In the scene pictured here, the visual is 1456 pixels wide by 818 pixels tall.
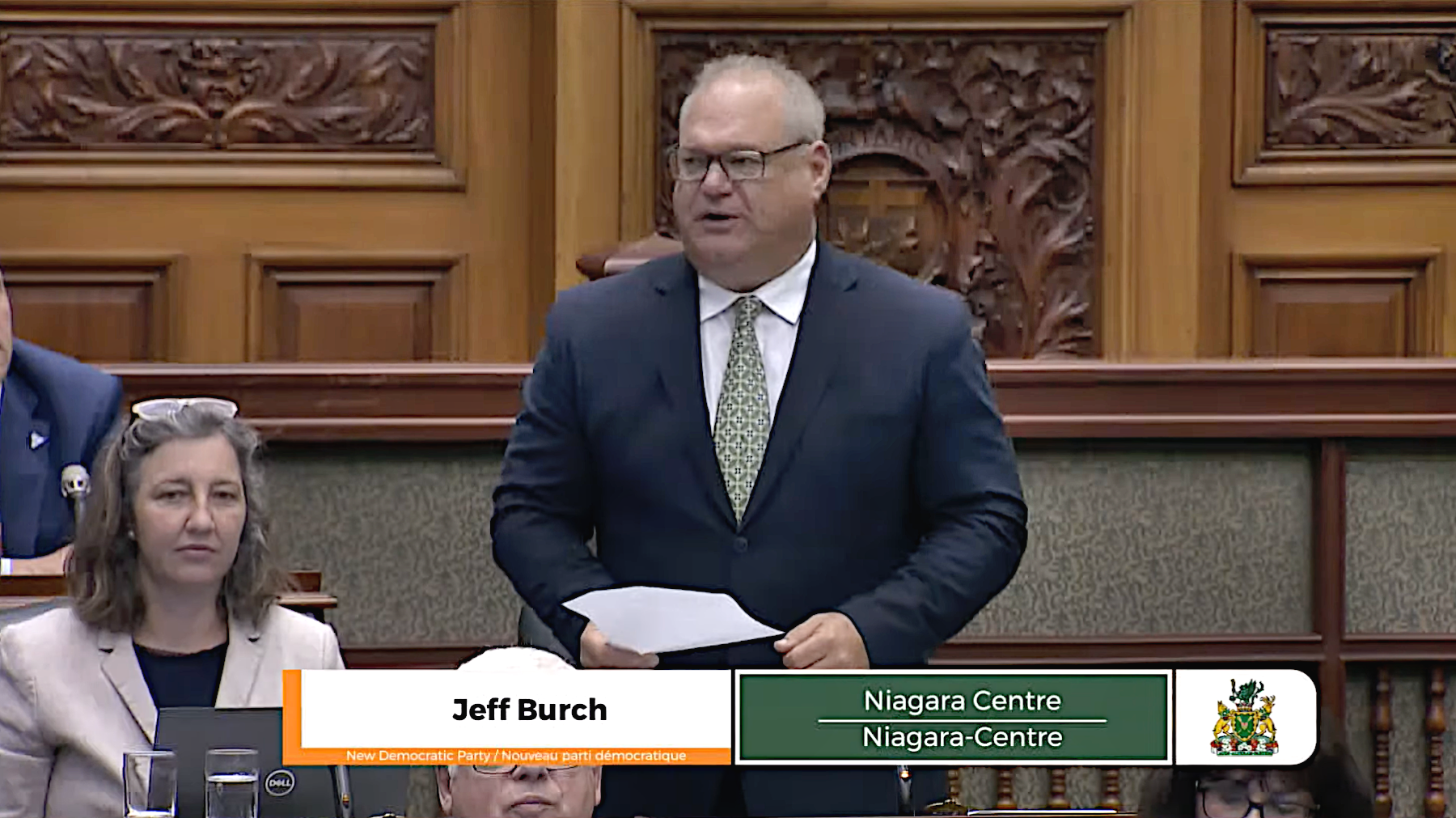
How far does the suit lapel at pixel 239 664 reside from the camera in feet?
9.91

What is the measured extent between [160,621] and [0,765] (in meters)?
0.28

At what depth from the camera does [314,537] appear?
168 inches

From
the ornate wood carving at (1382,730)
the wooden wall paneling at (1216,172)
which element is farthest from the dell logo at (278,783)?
the wooden wall paneling at (1216,172)

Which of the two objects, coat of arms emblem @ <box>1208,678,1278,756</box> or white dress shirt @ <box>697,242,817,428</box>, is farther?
white dress shirt @ <box>697,242,817,428</box>

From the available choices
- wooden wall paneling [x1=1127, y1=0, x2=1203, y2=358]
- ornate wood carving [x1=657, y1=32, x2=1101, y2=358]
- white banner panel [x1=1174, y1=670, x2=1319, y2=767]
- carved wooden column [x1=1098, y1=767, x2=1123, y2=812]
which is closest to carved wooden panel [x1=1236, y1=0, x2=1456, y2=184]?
wooden wall paneling [x1=1127, y1=0, x2=1203, y2=358]

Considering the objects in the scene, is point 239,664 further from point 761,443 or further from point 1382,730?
point 1382,730

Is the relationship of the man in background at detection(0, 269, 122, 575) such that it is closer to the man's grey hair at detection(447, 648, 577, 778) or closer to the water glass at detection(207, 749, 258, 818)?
the man's grey hair at detection(447, 648, 577, 778)

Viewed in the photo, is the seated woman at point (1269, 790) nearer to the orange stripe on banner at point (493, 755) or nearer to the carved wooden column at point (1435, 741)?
the orange stripe on banner at point (493, 755)

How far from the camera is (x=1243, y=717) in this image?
5.80ft

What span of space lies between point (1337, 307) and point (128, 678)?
3858mm

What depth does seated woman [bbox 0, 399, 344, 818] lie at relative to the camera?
298 centimetres

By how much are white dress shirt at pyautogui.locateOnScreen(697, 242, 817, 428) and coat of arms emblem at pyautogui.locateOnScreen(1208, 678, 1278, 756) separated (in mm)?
1306

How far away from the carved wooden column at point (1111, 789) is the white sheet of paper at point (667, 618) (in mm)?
1718

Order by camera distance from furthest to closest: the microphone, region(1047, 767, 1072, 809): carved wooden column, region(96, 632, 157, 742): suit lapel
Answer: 1. region(1047, 767, 1072, 809): carved wooden column
2. the microphone
3. region(96, 632, 157, 742): suit lapel
